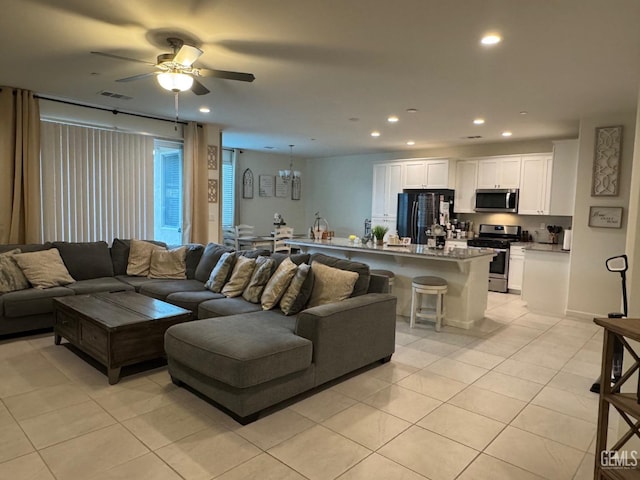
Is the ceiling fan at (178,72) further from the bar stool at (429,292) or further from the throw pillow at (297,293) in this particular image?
the bar stool at (429,292)

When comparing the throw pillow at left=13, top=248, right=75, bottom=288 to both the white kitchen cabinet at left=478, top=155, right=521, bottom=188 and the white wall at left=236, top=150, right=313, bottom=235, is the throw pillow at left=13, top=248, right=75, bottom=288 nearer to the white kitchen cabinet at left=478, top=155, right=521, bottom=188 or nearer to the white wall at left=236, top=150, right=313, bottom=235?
the white wall at left=236, top=150, right=313, bottom=235

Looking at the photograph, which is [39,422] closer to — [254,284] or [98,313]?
[98,313]

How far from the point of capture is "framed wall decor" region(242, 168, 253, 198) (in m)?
9.23

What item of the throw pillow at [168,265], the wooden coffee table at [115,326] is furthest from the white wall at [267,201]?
the wooden coffee table at [115,326]

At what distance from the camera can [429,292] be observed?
15.2 feet

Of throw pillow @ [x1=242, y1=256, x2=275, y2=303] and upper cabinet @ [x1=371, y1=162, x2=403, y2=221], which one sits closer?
throw pillow @ [x1=242, y1=256, x2=275, y2=303]

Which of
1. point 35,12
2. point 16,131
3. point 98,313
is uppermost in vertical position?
point 35,12

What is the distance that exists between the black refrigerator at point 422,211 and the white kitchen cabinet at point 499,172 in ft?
2.05

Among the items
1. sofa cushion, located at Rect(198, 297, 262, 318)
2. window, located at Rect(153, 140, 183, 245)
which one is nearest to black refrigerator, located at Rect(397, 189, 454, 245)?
window, located at Rect(153, 140, 183, 245)

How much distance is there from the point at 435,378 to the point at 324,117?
376cm

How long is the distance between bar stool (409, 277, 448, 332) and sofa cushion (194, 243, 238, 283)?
226 centimetres

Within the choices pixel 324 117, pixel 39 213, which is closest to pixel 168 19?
pixel 324 117

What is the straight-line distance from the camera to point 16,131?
15.5 ft

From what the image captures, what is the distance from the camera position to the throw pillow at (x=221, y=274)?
4344 millimetres
